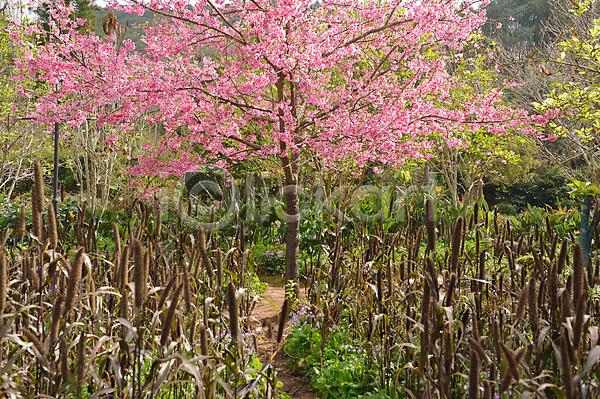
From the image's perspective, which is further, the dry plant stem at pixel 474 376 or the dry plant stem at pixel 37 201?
the dry plant stem at pixel 37 201

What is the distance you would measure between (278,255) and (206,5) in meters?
3.17

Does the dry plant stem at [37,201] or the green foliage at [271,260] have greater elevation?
the dry plant stem at [37,201]

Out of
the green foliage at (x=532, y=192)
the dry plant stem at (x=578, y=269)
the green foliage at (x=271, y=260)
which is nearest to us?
the dry plant stem at (x=578, y=269)

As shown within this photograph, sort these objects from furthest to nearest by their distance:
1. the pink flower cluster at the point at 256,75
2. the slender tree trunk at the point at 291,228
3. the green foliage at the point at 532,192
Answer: the green foliage at the point at 532,192
the slender tree trunk at the point at 291,228
the pink flower cluster at the point at 256,75

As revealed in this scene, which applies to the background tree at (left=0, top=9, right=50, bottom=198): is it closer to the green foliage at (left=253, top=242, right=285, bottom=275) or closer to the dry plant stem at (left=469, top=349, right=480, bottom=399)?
the green foliage at (left=253, top=242, right=285, bottom=275)

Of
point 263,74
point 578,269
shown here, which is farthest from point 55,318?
point 263,74

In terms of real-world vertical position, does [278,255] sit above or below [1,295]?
below

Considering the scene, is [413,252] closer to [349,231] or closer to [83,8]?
[349,231]

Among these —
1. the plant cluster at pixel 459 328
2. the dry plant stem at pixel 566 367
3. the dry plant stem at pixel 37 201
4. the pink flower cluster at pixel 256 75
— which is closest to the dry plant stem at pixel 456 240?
the plant cluster at pixel 459 328

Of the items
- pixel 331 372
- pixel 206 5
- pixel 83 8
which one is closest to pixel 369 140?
pixel 206 5

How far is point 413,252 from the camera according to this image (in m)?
2.77

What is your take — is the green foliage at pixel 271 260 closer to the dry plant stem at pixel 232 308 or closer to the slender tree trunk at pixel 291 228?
the slender tree trunk at pixel 291 228

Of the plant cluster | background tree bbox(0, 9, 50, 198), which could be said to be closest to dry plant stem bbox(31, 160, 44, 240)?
the plant cluster

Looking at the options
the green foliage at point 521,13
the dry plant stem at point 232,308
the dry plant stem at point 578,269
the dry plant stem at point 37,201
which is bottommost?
the dry plant stem at point 232,308
